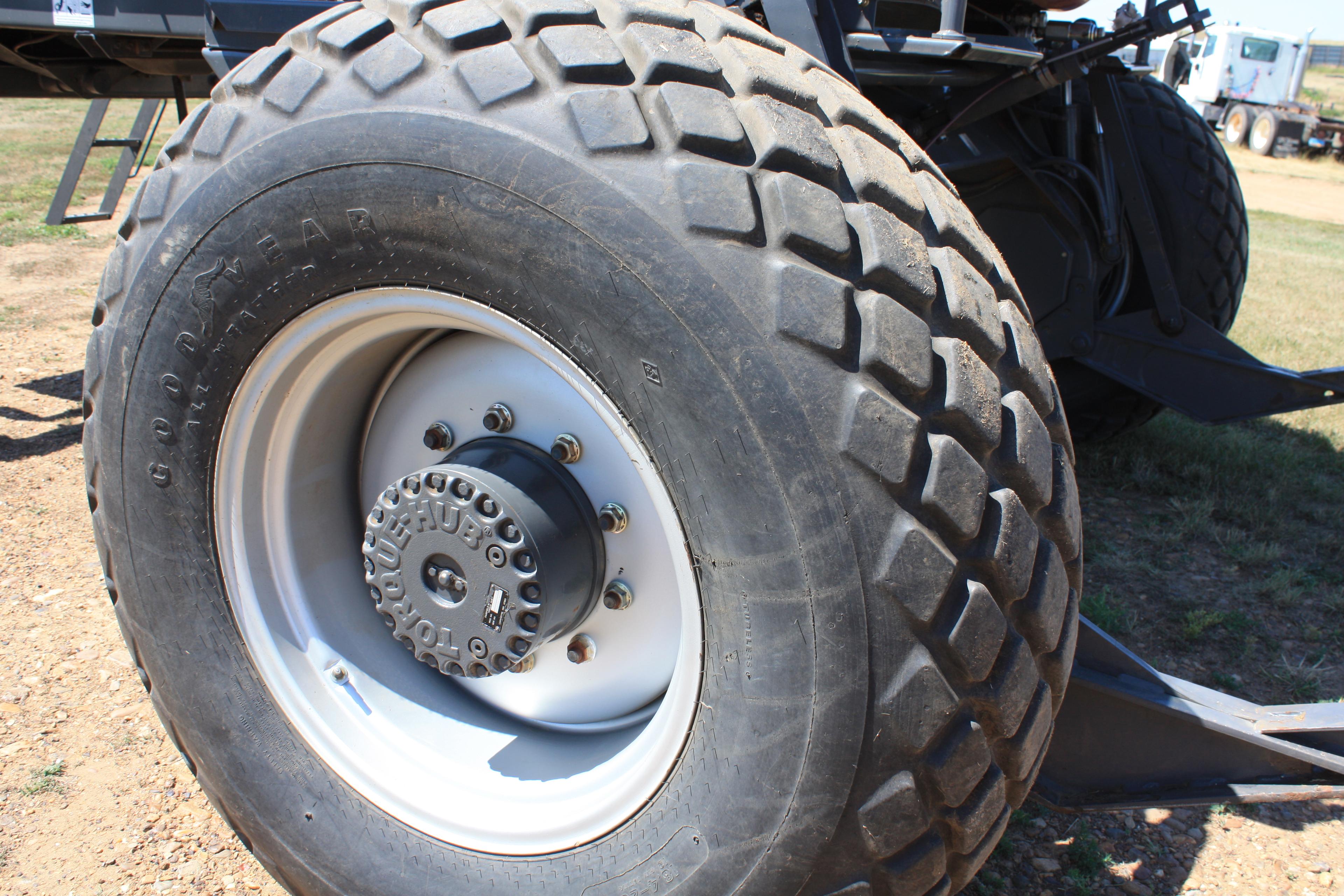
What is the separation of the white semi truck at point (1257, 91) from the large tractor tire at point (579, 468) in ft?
90.3

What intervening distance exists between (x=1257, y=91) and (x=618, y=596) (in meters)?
34.0

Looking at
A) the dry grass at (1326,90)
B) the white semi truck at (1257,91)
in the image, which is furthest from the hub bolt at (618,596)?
the dry grass at (1326,90)

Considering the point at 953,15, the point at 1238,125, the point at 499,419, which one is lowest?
the point at 499,419

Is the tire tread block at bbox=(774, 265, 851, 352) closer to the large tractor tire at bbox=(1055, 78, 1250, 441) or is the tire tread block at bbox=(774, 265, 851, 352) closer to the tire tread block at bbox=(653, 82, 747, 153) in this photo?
the tire tread block at bbox=(653, 82, 747, 153)

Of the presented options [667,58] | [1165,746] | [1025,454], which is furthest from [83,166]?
[1165,746]

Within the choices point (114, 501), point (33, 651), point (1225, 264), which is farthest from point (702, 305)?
point (1225, 264)

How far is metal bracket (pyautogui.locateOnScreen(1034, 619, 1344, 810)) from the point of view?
5.60 feet

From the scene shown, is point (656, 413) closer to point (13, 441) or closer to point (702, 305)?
point (702, 305)

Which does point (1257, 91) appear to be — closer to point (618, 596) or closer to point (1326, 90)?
point (1326, 90)

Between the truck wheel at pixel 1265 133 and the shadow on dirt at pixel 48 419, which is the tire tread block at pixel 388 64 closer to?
the shadow on dirt at pixel 48 419

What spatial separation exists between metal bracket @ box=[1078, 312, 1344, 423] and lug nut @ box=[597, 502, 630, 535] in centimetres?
245

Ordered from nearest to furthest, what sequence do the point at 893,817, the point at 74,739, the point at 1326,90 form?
the point at 893,817
the point at 74,739
the point at 1326,90

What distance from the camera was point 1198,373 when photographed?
3.34 meters

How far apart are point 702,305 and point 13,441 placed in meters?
4.04
